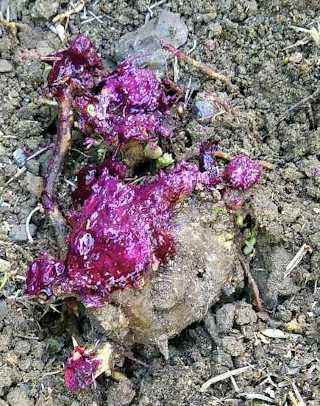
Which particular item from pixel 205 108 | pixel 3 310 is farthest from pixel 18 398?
pixel 205 108

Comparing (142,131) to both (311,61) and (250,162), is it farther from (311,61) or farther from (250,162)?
(311,61)

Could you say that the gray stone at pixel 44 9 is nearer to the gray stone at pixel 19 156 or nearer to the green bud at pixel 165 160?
the gray stone at pixel 19 156

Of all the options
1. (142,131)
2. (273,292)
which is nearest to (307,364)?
(273,292)

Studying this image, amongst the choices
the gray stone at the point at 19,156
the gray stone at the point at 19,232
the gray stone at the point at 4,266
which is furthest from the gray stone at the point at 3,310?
the gray stone at the point at 19,156

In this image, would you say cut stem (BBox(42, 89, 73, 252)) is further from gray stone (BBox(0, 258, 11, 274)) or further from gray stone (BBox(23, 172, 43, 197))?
gray stone (BBox(0, 258, 11, 274))

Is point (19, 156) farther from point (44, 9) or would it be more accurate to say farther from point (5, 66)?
Result: point (44, 9)

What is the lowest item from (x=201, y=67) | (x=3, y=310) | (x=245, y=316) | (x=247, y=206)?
(x=3, y=310)
